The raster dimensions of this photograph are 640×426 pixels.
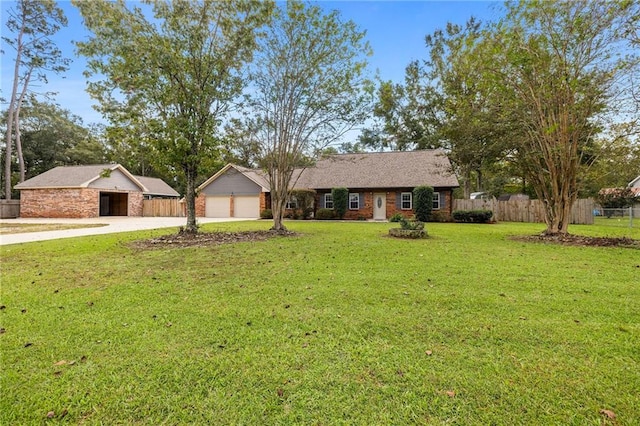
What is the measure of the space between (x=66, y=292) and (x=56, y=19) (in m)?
32.4

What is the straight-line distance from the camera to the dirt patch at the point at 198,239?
9539 mm

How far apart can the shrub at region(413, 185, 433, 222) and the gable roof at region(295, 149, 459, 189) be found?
46.4 inches

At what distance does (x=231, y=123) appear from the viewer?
1200 cm

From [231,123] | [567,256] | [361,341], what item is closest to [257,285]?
[361,341]

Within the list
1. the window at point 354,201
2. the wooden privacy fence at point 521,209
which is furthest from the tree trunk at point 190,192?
the wooden privacy fence at point 521,209

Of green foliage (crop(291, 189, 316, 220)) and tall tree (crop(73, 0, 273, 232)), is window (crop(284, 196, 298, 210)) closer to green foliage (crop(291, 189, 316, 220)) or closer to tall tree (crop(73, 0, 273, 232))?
green foliage (crop(291, 189, 316, 220))

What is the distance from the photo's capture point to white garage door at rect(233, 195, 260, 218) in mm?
26578

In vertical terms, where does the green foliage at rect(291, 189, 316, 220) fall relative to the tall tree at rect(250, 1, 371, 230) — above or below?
below

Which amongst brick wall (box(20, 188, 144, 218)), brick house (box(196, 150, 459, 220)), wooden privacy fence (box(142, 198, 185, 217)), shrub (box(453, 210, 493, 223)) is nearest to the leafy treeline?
shrub (box(453, 210, 493, 223))

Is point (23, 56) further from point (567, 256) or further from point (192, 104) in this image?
point (567, 256)

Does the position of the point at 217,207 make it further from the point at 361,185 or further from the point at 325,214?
the point at 361,185

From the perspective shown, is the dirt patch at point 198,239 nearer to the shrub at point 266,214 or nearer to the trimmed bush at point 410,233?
the trimmed bush at point 410,233

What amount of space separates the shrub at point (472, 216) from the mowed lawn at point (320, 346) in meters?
14.7

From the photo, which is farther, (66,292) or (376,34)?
(376,34)
